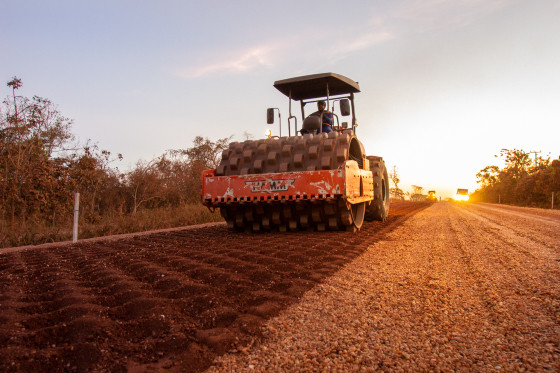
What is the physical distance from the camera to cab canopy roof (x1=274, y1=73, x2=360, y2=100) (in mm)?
7863

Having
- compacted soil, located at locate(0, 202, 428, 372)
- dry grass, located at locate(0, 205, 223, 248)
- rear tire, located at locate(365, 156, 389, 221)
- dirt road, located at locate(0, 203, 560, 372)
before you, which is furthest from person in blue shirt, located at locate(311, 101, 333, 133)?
dry grass, located at locate(0, 205, 223, 248)

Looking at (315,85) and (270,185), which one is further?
(315,85)

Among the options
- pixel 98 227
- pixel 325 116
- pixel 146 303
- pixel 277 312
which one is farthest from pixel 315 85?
pixel 146 303

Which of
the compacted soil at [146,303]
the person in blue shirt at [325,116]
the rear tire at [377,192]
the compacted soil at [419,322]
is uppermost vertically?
the person in blue shirt at [325,116]

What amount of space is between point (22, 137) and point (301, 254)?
10589 mm

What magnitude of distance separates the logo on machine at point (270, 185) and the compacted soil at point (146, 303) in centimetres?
136

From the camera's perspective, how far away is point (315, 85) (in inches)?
327

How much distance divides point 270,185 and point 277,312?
357 centimetres

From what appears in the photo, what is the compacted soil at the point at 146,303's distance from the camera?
5.89 ft

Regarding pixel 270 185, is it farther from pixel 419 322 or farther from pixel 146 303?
pixel 419 322

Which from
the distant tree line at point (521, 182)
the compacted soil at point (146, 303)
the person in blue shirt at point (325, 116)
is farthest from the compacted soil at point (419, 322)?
the distant tree line at point (521, 182)

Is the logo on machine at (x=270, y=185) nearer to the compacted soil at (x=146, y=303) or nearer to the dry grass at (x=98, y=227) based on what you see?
the compacted soil at (x=146, y=303)

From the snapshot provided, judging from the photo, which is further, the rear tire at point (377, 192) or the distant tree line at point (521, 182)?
the distant tree line at point (521, 182)

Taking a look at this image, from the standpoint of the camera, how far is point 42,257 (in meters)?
4.57
